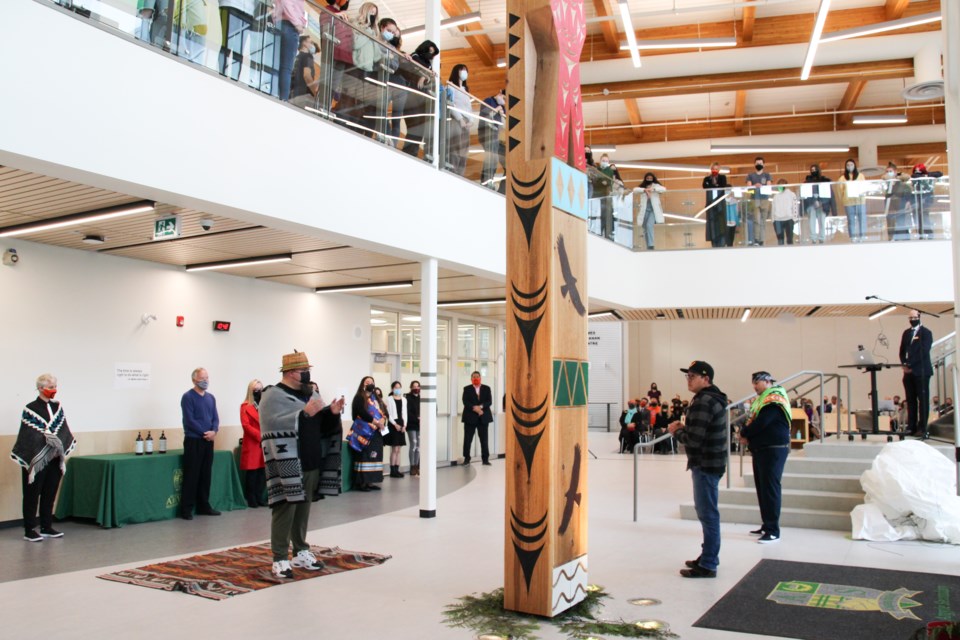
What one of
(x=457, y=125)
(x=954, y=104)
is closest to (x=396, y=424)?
(x=457, y=125)

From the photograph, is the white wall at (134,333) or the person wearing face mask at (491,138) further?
the person wearing face mask at (491,138)

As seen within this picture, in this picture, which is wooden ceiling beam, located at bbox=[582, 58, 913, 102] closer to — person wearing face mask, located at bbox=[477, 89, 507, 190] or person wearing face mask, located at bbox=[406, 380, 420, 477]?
person wearing face mask, located at bbox=[477, 89, 507, 190]

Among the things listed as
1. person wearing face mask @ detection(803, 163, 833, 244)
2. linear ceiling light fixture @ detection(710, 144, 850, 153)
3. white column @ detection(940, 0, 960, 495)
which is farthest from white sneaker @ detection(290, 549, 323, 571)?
linear ceiling light fixture @ detection(710, 144, 850, 153)

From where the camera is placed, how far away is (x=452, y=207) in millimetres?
9359

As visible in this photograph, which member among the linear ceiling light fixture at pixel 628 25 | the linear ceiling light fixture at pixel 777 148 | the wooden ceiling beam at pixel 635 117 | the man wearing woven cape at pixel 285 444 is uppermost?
the wooden ceiling beam at pixel 635 117

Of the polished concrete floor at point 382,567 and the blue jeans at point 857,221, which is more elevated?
the blue jeans at point 857,221

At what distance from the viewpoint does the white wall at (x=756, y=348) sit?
23500 mm

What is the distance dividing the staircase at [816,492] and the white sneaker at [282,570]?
4660 mm

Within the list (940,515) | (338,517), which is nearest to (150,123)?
(338,517)

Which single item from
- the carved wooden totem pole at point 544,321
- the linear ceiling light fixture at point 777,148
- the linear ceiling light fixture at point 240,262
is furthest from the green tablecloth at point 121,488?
the linear ceiling light fixture at point 777,148

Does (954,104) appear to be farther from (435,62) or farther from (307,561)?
(435,62)

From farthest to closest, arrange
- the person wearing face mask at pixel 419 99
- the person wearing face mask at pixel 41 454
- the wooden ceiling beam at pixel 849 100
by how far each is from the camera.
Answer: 1. the wooden ceiling beam at pixel 849 100
2. the person wearing face mask at pixel 419 99
3. the person wearing face mask at pixel 41 454

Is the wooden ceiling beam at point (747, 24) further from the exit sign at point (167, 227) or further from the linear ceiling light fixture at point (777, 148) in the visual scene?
the exit sign at point (167, 227)

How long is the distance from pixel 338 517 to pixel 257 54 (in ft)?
15.9
